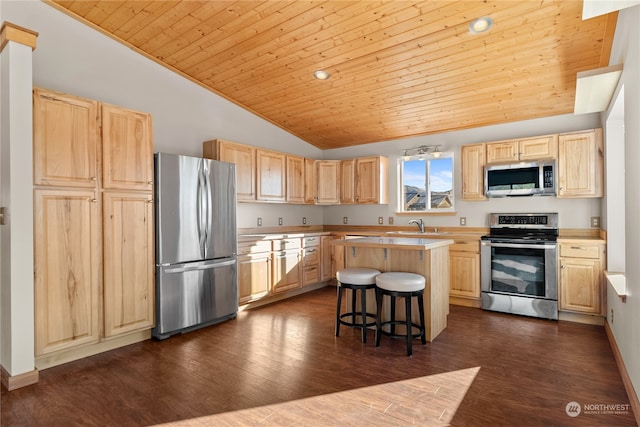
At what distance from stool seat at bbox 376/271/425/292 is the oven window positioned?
1751mm

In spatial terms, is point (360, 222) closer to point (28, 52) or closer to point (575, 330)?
point (575, 330)

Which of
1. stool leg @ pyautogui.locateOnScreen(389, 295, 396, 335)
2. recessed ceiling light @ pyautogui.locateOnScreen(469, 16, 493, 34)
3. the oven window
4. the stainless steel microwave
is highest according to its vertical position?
recessed ceiling light @ pyautogui.locateOnScreen(469, 16, 493, 34)

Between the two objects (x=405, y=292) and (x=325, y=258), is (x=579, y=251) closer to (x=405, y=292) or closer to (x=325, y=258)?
(x=405, y=292)

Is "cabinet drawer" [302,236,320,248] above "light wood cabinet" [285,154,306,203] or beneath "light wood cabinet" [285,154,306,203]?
beneath

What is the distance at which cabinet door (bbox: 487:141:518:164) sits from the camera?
14.6 feet

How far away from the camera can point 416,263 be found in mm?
3363

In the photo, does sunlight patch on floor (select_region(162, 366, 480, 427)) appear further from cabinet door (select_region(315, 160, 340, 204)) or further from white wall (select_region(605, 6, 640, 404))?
cabinet door (select_region(315, 160, 340, 204))

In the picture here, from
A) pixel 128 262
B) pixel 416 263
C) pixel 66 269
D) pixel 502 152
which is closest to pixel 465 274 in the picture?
pixel 416 263

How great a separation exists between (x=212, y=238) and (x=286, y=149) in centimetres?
258

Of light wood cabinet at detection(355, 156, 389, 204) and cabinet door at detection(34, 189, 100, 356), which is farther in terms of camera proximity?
light wood cabinet at detection(355, 156, 389, 204)

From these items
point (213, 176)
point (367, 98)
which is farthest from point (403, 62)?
point (213, 176)

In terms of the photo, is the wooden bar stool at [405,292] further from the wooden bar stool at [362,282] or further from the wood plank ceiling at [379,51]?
the wood plank ceiling at [379,51]

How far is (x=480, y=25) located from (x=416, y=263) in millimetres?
2232

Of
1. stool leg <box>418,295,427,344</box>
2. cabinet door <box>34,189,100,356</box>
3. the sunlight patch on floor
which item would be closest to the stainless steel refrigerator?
cabinet door <box>34,189,100,356</box>
